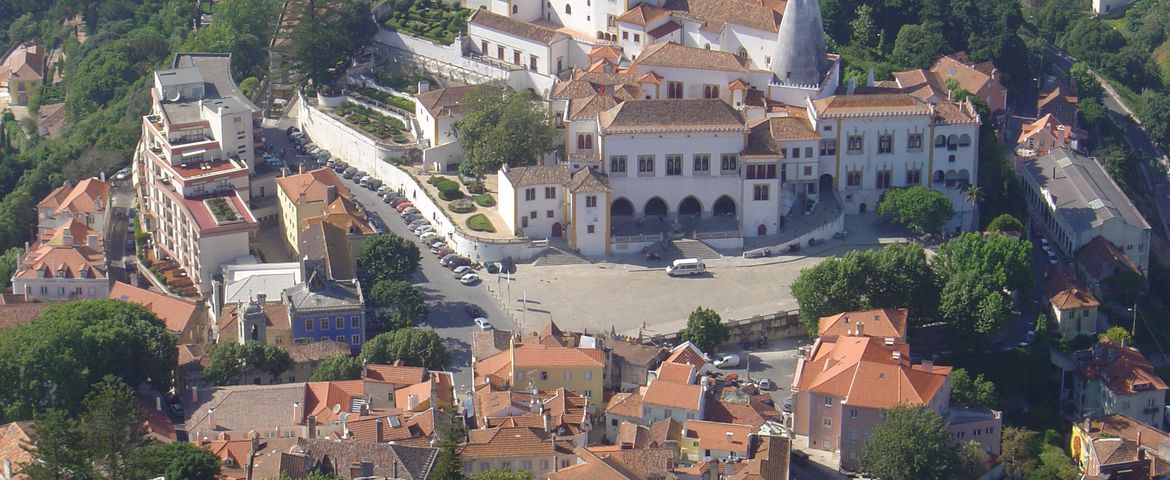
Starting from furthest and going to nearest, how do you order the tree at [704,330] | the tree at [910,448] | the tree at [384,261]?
the tree at [384,261] → the tree at [704,330] → the tree at [910,448]

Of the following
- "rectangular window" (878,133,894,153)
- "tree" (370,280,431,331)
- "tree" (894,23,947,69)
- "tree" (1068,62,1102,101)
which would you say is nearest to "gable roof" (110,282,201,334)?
"tree" (370,280,431,331)

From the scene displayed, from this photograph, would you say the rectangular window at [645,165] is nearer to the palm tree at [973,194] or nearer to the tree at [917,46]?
the palm tree at [973,194]

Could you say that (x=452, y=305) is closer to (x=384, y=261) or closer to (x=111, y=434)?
(x=384, y=261)

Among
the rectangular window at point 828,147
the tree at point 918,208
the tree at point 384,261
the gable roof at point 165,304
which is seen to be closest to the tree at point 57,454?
the gable roof at point 165,304

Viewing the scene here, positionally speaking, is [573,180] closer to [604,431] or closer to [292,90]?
[604,431]

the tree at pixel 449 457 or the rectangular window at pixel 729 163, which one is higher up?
the rectangular window at pixel 729 163
